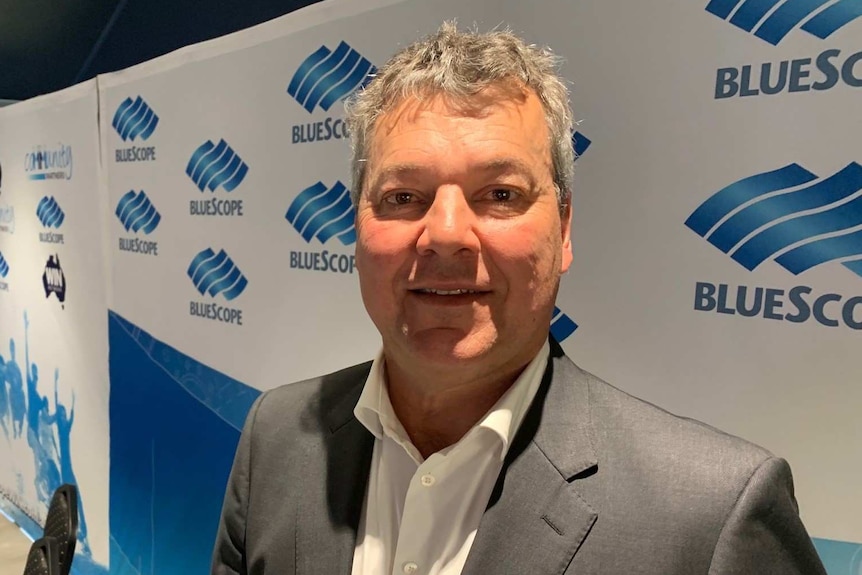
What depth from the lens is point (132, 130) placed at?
7.38 feet

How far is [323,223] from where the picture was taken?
160cm

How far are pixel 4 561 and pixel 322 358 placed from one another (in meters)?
2.74

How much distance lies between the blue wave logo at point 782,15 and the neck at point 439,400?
0.68 meters

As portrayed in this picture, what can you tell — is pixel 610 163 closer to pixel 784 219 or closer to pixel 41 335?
pixel 784 219

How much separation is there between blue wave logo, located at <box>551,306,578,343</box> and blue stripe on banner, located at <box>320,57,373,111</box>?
0.76 m

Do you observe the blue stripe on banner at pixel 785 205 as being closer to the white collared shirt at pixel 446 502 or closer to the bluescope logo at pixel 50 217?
the white collared shirt at pixel 446 502

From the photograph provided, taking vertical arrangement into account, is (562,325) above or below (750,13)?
below

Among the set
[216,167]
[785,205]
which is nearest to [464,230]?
[785,205]

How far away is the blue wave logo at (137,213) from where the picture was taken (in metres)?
2.21

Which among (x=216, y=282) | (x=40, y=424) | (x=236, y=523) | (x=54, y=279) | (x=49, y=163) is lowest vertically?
(x=40, y=424)

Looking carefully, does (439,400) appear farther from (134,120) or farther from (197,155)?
(134,120)

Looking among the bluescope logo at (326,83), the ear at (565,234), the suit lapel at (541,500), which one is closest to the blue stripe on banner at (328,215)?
the bluescope logo at (326,83)

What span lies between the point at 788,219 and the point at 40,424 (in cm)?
353

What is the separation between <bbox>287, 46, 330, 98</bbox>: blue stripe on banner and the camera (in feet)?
5.11
